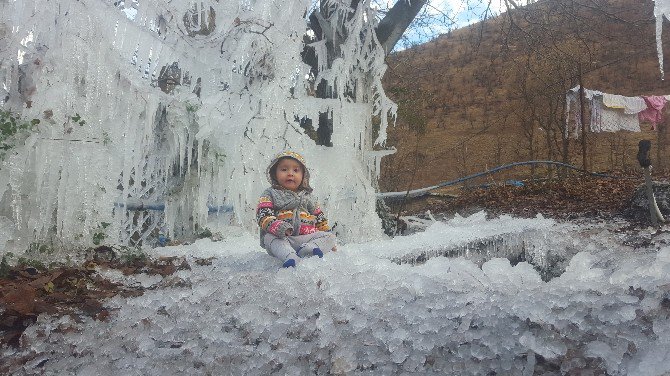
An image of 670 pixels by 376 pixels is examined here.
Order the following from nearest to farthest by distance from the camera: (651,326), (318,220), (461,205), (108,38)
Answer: (651,326), (318,220), (108,38), (461,205)

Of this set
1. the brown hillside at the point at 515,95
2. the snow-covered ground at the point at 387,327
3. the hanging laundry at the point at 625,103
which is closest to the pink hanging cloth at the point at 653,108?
the hanging laundry at the point at 625,103

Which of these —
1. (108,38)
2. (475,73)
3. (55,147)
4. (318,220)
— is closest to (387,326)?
(318,220)

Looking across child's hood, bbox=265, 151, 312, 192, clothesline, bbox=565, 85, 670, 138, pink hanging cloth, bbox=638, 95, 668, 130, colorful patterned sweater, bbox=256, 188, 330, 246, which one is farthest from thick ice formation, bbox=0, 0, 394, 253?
pink hanging cloth, bbox=638, 95, 668, 130

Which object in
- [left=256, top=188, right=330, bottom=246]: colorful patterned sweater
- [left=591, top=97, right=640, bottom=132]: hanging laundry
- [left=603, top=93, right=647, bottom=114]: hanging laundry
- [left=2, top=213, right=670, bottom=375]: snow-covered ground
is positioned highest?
[left=603, top=93, right=647, bottom=114]: hanging laundry

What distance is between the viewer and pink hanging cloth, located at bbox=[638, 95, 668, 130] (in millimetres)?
11891

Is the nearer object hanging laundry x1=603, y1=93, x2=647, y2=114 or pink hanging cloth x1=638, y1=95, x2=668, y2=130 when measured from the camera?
hanging laundry x1=603, y1=93, x2=647, y2=114

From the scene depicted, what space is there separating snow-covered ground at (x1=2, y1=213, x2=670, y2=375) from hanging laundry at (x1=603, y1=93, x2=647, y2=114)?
1131 cm

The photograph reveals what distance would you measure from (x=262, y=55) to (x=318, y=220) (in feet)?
7.36

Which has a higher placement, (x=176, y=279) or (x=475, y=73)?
(x=475, y=73)

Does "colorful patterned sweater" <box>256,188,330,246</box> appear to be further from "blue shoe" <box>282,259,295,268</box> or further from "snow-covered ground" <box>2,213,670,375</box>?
"snow-covered ground" <box>2,213,670,375</box>

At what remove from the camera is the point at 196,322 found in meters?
1.82

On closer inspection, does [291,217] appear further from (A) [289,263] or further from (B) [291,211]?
(A) [289,263]

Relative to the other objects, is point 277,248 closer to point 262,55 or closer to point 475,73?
point 262,55

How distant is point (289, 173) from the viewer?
3.57m
